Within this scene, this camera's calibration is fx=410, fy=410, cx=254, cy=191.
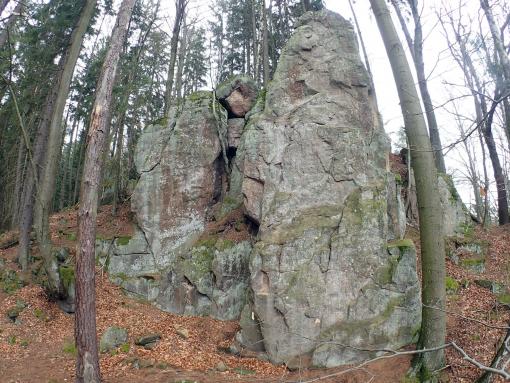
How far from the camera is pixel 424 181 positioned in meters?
7.17

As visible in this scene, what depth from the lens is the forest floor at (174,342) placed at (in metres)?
8.38

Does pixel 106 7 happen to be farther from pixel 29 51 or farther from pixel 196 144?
pixel 196 144

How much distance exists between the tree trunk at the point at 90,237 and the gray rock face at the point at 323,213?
4.25m

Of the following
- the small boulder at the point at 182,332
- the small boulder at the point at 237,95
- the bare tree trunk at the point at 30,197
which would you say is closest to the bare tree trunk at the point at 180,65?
the small boulder at the point at 237,95

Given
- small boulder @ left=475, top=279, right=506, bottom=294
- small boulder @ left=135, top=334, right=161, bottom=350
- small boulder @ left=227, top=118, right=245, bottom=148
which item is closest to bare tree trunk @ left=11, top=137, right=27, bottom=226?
small boulder @ left=227, top=118, right=245, bottom=148

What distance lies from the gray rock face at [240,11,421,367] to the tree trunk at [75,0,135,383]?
4.25 meters

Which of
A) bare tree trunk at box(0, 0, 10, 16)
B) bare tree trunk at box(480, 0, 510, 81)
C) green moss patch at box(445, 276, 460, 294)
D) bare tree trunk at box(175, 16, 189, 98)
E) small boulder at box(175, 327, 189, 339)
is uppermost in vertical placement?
bare tree trunk at box(175, 16, 189, 98)

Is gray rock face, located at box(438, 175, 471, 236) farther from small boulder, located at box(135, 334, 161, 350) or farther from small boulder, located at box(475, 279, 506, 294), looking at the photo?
small boulder, located at box(135, 334, 161, 350)

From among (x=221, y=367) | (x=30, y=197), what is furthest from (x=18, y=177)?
(x=221, y=367)

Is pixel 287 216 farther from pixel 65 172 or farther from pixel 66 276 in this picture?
pixel 65 172

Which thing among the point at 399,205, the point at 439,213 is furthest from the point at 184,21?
the point at 439,213

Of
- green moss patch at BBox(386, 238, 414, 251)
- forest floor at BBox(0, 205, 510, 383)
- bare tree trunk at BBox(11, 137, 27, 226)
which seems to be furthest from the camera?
bare tree trunk at BBox(11, 137, 27, 226)

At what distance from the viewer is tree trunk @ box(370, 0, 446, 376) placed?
7.13 m

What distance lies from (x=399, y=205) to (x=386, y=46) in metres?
6.43
